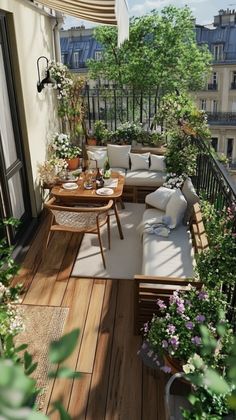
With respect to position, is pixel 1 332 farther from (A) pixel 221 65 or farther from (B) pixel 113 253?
(A) pixel 221 65

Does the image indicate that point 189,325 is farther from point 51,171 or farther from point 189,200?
point 51,171

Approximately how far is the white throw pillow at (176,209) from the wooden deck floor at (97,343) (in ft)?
2.82

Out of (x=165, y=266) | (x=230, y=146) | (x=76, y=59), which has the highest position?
(x=76, y=59)

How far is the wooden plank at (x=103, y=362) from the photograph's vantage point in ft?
7.32

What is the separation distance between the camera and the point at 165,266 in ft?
10.2

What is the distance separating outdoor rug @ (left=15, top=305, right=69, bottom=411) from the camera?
8.52ft

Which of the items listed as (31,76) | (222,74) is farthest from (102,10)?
(222,74)

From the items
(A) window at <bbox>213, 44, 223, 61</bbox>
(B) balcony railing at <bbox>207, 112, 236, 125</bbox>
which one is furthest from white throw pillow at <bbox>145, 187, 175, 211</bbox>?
(A) window at <bbox>213, 44, 223, 61</bbox>

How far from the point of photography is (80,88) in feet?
19.7

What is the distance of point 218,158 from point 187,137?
1657 mm

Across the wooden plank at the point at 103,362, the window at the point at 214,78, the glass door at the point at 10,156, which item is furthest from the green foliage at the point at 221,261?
the window at the point at 214,78

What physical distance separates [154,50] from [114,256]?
1318cm

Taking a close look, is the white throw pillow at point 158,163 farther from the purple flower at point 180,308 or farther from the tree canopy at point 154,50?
the tree canopy at point 154,50

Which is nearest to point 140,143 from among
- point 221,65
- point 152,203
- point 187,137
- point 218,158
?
point 187,137
